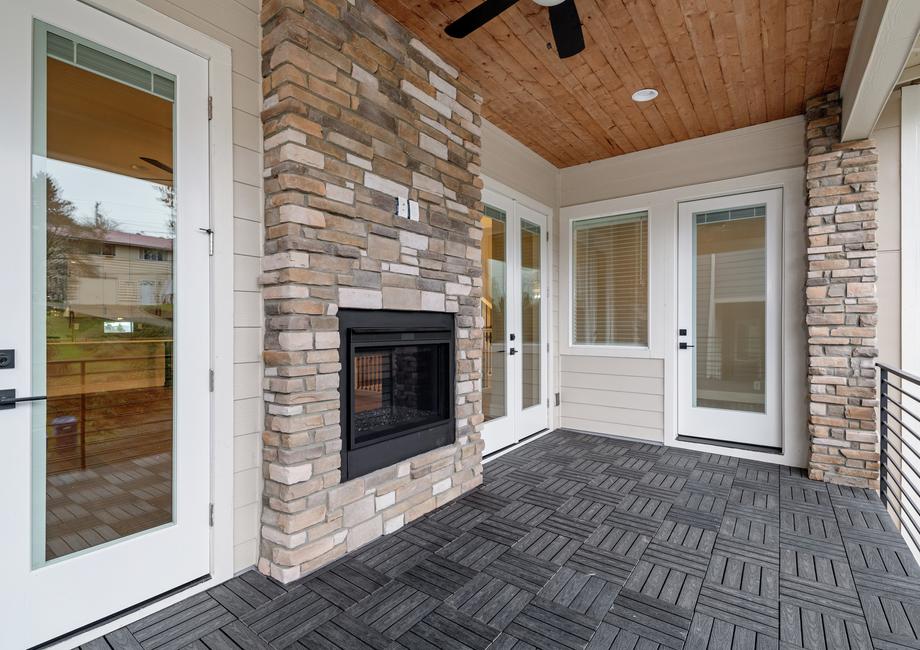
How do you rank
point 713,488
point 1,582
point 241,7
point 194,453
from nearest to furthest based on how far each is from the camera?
point 1,582 < point 194,453 < point 241,7 < point 713,488

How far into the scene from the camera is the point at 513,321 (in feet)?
14.6

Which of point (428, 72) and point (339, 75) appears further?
point (428, 72)

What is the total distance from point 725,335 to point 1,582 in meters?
4.89

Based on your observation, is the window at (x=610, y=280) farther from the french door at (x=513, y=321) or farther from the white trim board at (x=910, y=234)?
the white trim board at (x=910, y=234)

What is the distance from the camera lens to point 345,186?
7.98 feet

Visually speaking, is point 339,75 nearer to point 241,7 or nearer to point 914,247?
point 241,7

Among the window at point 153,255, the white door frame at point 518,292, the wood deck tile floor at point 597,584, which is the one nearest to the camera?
the wood deck tile floor at point 597,584

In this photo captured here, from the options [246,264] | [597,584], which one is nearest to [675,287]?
[597,584]

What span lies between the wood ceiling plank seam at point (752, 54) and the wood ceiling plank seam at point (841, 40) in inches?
15.1

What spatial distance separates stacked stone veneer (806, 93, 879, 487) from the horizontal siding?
126 centimetres

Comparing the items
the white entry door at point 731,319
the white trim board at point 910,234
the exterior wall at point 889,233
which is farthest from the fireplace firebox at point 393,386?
the white trim board at point 910,234

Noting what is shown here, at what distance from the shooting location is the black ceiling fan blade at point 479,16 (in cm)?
215

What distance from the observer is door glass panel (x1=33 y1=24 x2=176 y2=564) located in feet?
5.62

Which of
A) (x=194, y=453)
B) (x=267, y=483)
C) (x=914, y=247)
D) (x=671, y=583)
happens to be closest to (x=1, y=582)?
(x=194, y=453)
